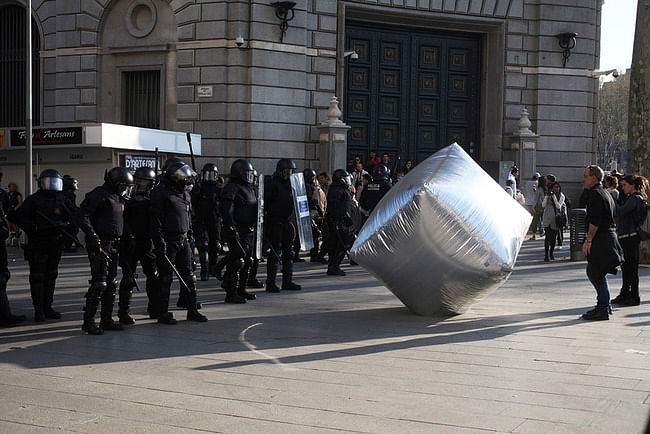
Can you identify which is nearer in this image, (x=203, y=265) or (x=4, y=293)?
(x=4, y=293)

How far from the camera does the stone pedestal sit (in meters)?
25.5

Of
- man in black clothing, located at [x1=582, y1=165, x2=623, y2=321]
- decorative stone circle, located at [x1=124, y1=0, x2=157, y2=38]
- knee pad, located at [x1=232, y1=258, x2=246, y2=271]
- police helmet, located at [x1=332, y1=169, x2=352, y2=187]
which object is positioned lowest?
knee pad, located at [x1=232, y1=258, x2=246, y2=271]

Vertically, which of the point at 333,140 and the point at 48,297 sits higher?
the point at 333,140

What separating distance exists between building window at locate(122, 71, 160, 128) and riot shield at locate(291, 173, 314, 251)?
486 inches

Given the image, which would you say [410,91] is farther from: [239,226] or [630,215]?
[239,226]

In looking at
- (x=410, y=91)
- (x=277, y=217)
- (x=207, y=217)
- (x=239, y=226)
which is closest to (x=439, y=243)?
(x=239, y=226)

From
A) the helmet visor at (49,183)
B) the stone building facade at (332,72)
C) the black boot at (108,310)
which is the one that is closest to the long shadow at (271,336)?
the black boot at (108,310)

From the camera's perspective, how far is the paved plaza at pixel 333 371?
5.72m

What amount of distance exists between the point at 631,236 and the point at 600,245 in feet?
5.00

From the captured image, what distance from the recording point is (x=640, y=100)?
17234mm

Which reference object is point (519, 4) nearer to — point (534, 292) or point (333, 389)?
point (534, 292)

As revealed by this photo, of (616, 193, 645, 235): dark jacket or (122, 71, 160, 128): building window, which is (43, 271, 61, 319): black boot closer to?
(616, 193, 645, 235): dark jacket

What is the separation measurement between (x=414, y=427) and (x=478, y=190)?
15.1 ft

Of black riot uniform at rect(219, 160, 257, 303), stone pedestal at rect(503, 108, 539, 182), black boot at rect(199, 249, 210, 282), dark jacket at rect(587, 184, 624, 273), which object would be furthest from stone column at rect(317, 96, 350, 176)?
dark jacket at rect(587, 184, 624, 273)
